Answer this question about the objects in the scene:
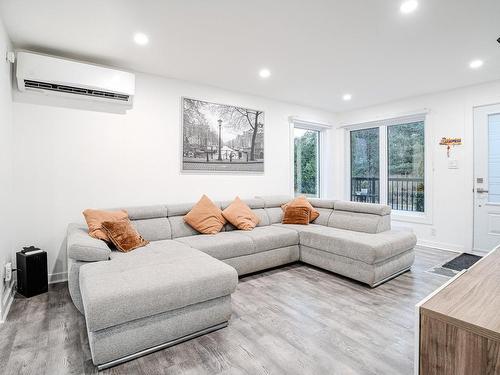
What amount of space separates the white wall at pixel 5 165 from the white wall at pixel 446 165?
17.9ft

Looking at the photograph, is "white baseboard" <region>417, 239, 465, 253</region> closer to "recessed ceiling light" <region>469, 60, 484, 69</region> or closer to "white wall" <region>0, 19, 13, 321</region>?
"recessed ceiling light" <region>469, 60, 484, 69</region>

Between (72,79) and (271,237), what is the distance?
2.81 m

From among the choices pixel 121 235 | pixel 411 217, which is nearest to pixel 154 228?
pixel 121 235

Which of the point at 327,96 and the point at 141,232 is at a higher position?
the point at 327,96

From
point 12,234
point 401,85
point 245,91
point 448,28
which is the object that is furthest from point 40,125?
point 401,85

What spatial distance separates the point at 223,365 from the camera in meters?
1.77

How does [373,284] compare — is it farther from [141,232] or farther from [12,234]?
[12,234]

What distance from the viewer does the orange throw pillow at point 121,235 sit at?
9.07 feet

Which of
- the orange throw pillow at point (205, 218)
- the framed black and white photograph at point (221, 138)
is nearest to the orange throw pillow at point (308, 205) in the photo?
the framed black and white photograph at point (221, 138)

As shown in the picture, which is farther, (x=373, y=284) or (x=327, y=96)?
(x=327, y=96)

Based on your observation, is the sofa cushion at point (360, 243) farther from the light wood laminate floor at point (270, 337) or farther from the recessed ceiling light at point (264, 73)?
the recessed ceiling light at point (264, 73)

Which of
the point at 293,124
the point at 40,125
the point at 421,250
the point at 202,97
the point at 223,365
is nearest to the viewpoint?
the point at 223,365

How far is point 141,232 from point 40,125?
5.18 ft

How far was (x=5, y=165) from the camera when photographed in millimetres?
2562
